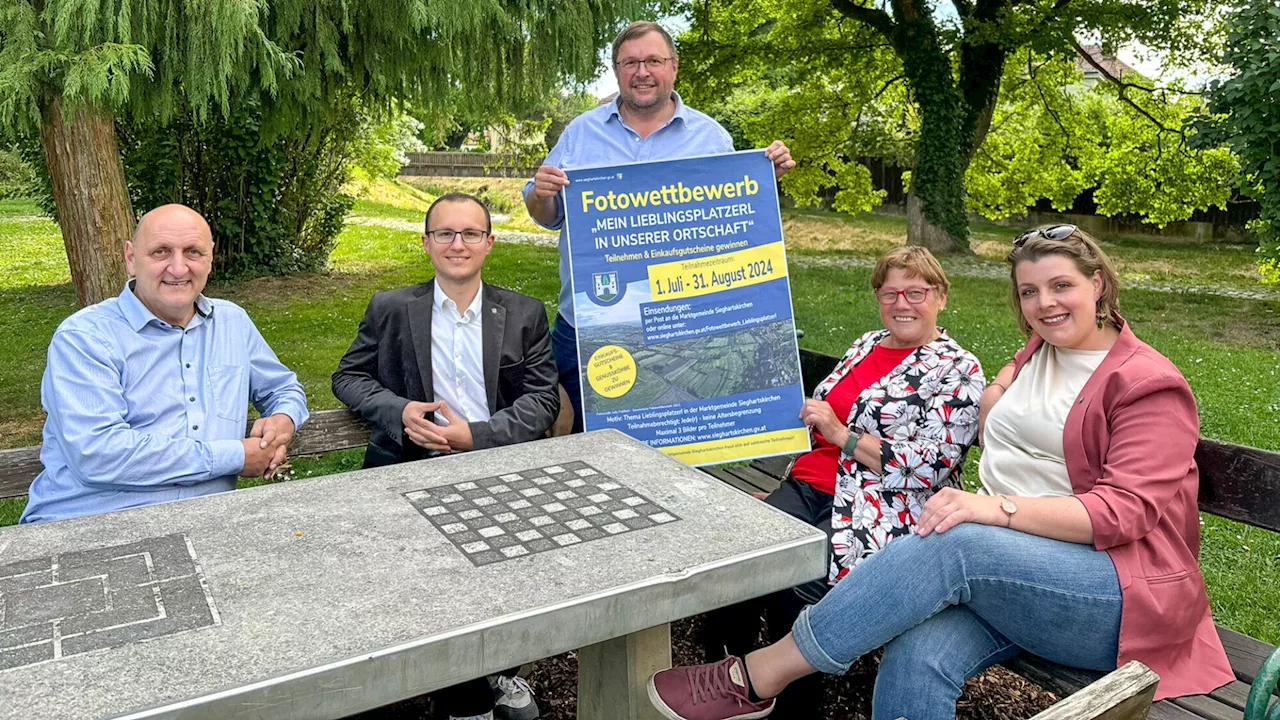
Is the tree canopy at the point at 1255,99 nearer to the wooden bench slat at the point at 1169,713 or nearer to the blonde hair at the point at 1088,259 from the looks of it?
the blonde hair at the point at 1088,259

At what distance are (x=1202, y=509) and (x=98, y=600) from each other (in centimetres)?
293

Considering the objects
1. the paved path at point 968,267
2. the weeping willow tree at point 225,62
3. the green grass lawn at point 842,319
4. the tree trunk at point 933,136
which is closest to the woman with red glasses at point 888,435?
the green grass lawn at point 842,319

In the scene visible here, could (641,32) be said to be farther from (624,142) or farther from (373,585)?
(373,585)

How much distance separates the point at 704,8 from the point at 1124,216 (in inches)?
479

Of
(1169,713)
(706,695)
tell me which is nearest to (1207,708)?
(1169,713)

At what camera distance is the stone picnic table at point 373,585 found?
70.4 inches

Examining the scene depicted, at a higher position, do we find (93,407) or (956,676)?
(93,407)

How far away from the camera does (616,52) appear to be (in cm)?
407

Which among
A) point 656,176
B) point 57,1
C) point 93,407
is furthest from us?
point 57,1

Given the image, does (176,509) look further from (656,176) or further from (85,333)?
(656,176)

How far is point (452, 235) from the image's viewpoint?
3545 mm

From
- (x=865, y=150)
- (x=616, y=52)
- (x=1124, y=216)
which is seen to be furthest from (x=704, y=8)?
(x=616, y=52)

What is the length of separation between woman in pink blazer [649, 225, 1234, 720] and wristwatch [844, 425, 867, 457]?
69cm

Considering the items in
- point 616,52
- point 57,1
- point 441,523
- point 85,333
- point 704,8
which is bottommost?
point 441,523
